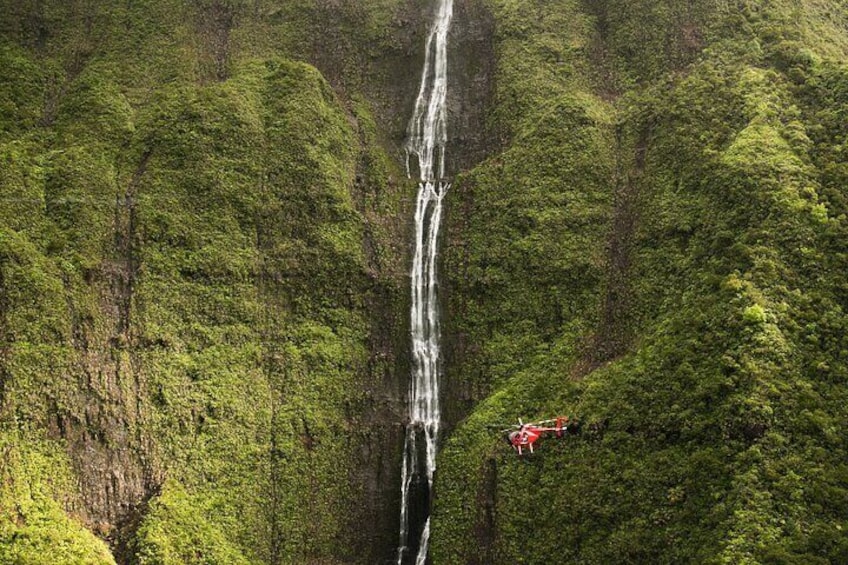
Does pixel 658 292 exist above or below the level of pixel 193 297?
above

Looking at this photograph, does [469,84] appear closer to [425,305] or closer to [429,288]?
[429,288]

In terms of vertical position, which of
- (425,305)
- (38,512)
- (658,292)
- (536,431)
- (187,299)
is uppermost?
(658,292)

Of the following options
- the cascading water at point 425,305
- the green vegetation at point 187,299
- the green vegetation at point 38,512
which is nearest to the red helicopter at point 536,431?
the cascading water at point 425,305

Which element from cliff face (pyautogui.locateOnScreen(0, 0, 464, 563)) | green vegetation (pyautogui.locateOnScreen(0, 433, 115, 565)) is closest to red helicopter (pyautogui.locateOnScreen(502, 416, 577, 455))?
cliff face (pyautogui.locateOnScreen(0, 0, 464, 563))

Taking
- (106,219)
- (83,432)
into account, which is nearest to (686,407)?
(83,432)

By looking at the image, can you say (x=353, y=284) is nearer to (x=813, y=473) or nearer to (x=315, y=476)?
(x=315, y=476)

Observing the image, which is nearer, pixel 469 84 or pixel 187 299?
pixel 187 299

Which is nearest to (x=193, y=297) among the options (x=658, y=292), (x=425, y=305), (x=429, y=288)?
(x=425, y=305)

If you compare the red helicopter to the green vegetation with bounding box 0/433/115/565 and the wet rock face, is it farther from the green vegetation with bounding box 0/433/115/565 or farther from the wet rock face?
the wet rock face
